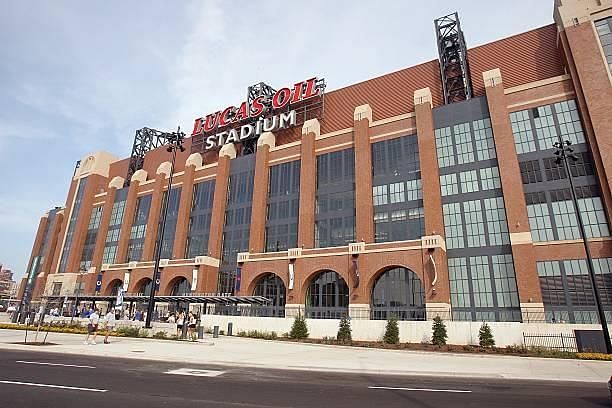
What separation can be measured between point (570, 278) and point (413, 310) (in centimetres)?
1277

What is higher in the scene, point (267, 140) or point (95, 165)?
point (95, 165)

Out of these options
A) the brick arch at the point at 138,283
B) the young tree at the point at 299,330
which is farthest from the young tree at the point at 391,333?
the brick arch at the point at 138,283

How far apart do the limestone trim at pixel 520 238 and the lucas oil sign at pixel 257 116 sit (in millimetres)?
31255

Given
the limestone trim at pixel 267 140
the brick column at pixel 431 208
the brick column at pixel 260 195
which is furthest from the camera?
the limestone trim at pixel 267 140

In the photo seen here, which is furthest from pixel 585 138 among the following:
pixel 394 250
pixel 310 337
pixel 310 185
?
pixel 310 337

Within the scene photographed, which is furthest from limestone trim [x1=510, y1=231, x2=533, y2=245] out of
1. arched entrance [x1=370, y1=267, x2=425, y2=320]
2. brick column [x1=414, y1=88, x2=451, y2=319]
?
arched entrance [x1=370, y1=267, x2=425, y2=320]

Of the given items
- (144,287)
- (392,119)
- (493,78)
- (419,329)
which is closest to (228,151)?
(144,287)

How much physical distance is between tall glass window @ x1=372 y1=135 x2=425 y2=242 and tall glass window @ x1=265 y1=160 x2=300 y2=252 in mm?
10461

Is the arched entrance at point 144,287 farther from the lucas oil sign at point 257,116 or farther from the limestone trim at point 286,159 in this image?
the limestone trim at point 286,159

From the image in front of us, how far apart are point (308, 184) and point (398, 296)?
16.9 m

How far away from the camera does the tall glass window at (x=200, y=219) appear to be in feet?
170

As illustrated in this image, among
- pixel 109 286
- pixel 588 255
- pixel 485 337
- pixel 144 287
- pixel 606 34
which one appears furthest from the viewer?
pixel 109 286

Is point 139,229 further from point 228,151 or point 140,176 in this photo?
point 228,151

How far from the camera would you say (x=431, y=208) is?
35.2m
